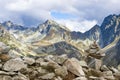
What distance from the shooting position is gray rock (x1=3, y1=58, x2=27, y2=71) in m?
31.2

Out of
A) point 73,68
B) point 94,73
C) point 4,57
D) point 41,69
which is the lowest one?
point 94,73

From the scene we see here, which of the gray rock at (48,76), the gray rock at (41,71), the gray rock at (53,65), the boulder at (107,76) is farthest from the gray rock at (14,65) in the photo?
the boulder at (107,76)

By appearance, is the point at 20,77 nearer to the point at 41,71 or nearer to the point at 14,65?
the point at 14,65

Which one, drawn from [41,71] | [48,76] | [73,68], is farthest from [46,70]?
[73,68]

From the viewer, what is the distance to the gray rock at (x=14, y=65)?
3116 cm

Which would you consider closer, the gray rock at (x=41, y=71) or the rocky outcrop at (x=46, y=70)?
the rocky outcrop at (x=46, y=70)

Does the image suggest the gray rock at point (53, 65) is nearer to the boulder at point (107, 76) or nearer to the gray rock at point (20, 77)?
the gray rock at point (20, 77)

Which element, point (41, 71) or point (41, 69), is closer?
point (41, 71)

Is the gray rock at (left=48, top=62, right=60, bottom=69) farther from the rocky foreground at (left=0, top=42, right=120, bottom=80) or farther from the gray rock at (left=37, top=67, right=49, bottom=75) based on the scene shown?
the gray rock at (left=37, top=67, right=49, bottom=75)

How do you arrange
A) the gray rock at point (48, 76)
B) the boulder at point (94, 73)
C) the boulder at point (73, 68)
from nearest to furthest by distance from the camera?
1. the gray rock at point (48, 76)
2. the boulder at point (73, 68)
3. the boulder at point (94, 73)

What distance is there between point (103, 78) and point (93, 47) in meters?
11.1

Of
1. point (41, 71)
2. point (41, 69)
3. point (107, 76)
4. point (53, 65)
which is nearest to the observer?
point (41, 71)

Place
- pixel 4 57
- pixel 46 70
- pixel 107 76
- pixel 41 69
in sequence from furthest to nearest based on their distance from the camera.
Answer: pixel 107 76
pixel 4 57
pixel 46 70
pixel 41 69

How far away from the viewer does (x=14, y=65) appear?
3152 centimetres
